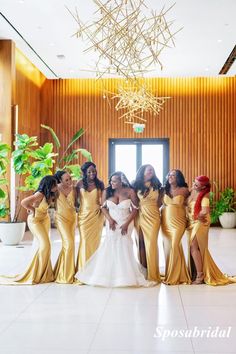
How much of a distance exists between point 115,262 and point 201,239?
110 cm

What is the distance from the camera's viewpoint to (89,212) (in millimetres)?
5938

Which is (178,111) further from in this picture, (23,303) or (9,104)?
(23,303)

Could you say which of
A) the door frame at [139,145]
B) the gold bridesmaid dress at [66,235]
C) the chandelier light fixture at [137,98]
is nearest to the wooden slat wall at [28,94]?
the door frame at [139,145]

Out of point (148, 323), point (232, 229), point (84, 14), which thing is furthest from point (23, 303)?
point (232, 229)

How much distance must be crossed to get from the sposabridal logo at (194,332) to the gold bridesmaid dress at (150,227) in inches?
72.0

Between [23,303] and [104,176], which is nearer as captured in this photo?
[23,303]

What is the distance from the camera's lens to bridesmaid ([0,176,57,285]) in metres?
5.81

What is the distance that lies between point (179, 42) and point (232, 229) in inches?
223

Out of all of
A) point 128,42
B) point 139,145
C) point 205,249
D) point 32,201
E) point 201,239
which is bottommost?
point 205,249

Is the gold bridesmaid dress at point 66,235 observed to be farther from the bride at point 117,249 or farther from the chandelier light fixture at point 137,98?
the chandelier light fixture at point 137,98

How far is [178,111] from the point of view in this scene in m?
14.3

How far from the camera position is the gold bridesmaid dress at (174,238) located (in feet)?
19.0

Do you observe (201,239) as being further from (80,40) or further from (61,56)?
(61,56)

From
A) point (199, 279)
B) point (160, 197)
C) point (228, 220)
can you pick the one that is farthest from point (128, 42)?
point (228, 220)
